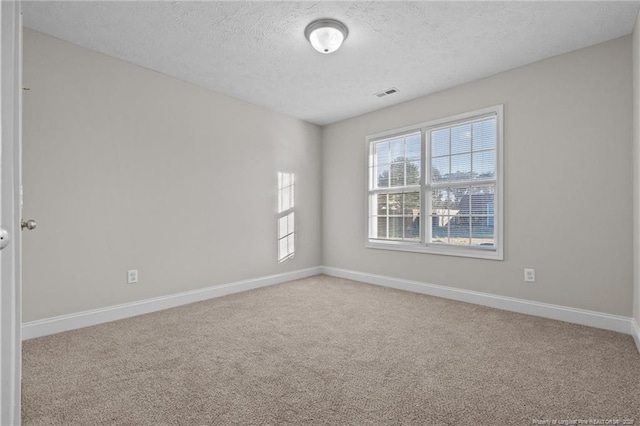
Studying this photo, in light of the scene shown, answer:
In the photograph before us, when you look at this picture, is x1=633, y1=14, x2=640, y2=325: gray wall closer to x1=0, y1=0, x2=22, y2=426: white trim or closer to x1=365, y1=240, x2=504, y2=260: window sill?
x1=365, y1=240, x2=504, y2=260: window sill

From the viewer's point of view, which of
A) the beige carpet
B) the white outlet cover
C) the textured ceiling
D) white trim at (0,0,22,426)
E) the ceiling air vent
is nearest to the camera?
white trim at (0,0,22,426)

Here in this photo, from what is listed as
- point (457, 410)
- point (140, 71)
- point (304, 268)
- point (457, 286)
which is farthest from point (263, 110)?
point (457, 410)

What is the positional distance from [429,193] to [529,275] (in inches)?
54.3

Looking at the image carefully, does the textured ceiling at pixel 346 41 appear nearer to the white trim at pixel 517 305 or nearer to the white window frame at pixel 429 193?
the white window frame at pixel 429 193

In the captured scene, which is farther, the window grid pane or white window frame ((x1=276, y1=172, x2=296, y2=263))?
white window frame ((x1=276, y1=172, x2=296, y2=263))

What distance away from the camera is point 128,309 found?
3037 millimetres

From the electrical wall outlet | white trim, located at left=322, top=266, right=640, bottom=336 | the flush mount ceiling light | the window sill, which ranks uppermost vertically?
the flush mount ceiling light

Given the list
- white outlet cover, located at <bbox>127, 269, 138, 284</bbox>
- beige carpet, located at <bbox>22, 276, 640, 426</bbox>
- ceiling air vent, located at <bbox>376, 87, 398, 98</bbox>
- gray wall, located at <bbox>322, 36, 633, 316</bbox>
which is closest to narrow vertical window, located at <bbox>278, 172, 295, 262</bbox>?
beige carpet, located at <bbox>22, 276, 640, 426</bbox>

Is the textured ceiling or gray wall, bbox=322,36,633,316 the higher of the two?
the textured ceiling

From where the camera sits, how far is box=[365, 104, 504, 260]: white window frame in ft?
10.9

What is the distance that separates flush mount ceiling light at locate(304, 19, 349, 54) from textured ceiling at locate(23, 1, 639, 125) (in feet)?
0.19

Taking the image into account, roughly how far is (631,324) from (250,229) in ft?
12.4

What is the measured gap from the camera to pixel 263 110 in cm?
432

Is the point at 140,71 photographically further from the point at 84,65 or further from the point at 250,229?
the point at 250,229
